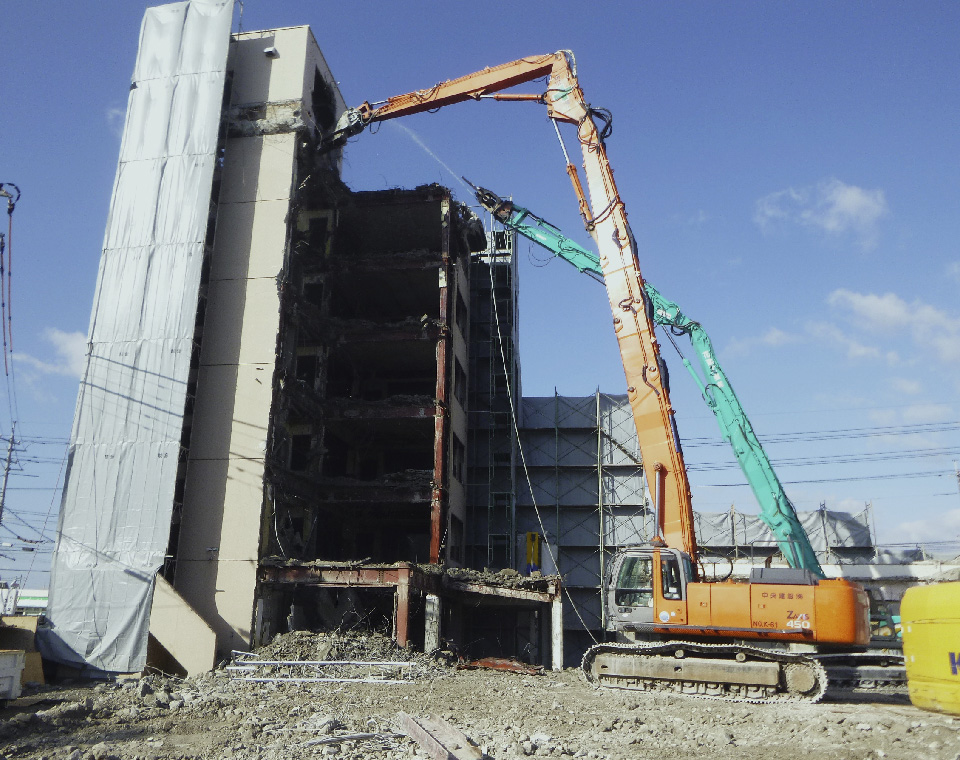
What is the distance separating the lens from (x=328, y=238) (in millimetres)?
37562

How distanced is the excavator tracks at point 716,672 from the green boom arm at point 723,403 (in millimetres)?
5994

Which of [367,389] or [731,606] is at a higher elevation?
[367,389]

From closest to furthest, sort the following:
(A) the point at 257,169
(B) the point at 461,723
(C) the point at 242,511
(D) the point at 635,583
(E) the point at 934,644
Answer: (E) the point at 934,644 < (B) the point at 461,723 < (D) the point at 635,583 < (C) the point at 242,511 < (A) the point at 257,169

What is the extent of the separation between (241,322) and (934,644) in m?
25.7

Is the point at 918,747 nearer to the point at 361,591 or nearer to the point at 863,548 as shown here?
the point at 361,591

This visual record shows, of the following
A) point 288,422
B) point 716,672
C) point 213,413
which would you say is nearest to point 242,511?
point 213,413

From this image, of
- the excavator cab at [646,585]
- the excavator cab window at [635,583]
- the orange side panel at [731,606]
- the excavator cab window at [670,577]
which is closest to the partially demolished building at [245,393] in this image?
the excavator cab at [646,585]

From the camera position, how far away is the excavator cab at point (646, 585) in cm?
1934

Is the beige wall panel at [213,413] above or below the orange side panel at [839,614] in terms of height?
above

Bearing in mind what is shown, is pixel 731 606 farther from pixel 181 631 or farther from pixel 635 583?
pixel 181 631

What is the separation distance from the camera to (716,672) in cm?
1894

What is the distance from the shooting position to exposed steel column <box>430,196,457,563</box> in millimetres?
32781

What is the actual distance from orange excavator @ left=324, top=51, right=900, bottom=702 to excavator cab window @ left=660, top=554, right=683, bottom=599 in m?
0.02

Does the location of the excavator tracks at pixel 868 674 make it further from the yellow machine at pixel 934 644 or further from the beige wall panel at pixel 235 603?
the beige wall panel at pixel 235 603
